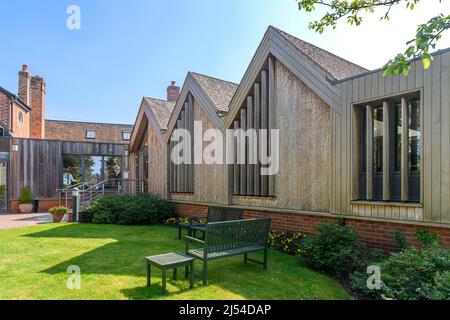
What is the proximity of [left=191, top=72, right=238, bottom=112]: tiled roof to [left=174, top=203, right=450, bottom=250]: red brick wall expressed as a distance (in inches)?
169

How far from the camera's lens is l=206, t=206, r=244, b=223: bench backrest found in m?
8.34

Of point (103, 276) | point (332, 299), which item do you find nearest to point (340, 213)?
point (332, 299)

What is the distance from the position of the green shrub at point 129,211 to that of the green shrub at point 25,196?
22.0ft

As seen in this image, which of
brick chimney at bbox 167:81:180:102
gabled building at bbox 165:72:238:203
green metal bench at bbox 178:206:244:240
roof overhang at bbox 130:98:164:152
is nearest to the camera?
green metal bench at bbox 178:206:244:240

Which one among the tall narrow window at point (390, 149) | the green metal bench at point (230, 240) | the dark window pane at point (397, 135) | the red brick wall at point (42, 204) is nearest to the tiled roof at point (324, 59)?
the tall narrow window at point (390, 149)

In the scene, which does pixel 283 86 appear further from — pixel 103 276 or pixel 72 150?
pixel 72 150

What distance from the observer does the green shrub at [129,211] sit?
12.7 meters

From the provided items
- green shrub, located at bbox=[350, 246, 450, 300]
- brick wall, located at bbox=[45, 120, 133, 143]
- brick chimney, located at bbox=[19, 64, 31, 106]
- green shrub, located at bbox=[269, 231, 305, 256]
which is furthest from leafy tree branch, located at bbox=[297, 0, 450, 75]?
brick wall, located at bbox=[45, 120, 133, 143]

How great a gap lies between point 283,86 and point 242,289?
5.82 meters

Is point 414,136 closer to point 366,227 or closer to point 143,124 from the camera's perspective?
point 366,227

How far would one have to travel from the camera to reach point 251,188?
9.69 m

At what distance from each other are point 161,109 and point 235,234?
10.9m

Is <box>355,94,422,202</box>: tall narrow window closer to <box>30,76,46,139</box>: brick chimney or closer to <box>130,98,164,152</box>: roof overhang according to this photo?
<box>130,98,164,152</box>: roof overhang

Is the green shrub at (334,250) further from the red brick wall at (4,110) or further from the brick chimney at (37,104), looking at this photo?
the brick chimney at (37,104)
